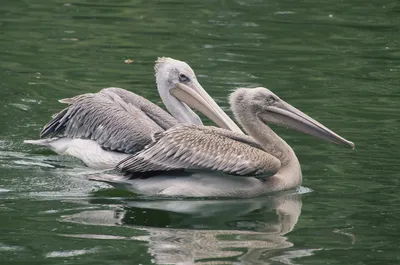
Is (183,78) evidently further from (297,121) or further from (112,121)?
(297,121)

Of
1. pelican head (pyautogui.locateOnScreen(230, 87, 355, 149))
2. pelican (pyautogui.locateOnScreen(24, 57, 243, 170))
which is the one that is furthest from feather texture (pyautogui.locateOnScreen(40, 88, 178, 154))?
pelican head (pyautogui.locateOnScreen(230, 87, 355, 149))

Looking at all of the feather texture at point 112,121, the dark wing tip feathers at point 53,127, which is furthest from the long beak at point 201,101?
the dark wing tip feathers at point 53,127

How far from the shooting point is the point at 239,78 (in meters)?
11.1

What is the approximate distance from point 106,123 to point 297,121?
155 cm

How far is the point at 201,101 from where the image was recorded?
884 centimetres

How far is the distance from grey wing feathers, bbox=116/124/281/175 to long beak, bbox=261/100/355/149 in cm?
53

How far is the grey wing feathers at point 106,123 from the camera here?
27.2 feet

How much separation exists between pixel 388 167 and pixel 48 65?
4.70 metres

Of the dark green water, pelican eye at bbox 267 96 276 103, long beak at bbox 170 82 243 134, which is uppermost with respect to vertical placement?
pelican eye at bbox 267 96 276 103

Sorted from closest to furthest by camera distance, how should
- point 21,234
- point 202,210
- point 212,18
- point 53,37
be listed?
point 21,234, point 202,210, point 53,37, point 212,18

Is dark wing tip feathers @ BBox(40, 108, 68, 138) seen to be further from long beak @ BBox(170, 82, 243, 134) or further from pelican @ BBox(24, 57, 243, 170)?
long beak @ BBox(170, 82, 243, 134)

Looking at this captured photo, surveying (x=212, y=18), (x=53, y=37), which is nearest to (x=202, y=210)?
(x=53, y=37)

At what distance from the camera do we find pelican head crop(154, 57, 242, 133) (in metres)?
8.94

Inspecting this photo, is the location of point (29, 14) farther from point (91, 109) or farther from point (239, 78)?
point (91, 109)
